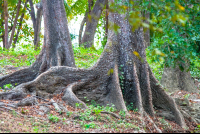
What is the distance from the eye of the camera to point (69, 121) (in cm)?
523

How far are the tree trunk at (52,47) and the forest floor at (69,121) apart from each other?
91.8 inches

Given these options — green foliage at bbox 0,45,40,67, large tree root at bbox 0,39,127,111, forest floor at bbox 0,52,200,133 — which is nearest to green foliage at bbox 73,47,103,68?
green foliage at bbox 0,45,40,67

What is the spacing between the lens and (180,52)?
17.8 ft

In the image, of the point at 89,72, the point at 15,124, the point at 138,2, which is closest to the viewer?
the point at 15,124

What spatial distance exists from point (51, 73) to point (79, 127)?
106 inches

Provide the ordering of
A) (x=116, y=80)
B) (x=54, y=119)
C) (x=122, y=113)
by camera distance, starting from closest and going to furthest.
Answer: (x=54, y=119), (x=122, y=113), (x=116, y=80)

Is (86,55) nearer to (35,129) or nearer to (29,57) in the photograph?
(29,57)

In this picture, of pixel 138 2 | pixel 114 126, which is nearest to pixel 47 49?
pixel 138 2

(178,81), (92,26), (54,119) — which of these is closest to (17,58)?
(92,26)

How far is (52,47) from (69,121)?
13.2ft

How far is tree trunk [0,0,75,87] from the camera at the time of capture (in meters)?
8.55

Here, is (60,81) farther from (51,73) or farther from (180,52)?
(180,52)

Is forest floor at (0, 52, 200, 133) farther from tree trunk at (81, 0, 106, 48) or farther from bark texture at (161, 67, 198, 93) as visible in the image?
tree trunk at (81, 0, 106, 48)

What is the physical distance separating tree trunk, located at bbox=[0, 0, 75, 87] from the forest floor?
91.8 inches
